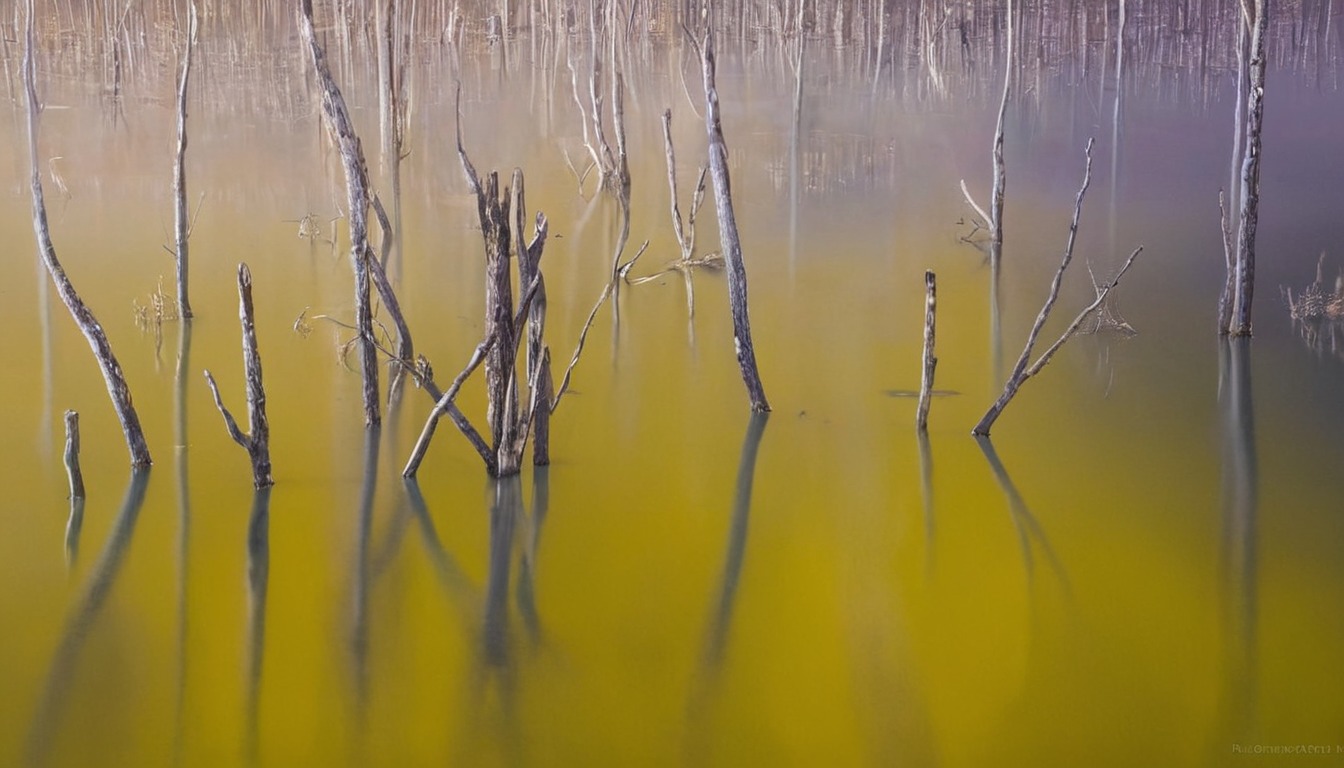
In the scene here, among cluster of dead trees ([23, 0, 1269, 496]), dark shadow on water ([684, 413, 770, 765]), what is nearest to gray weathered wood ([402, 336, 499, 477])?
cluster of dead trees ([23, 0, 1269, 496])

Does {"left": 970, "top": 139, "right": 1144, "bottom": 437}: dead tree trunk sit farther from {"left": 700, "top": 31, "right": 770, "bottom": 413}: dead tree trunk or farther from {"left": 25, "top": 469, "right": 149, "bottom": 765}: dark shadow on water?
{"left": 25, "top": 469, "right": 149, "bottom": 765}: dark shadow on water

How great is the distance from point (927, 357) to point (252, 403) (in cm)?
253

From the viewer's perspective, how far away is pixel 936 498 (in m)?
4.97

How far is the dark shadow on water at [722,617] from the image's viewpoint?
3434 millimetres

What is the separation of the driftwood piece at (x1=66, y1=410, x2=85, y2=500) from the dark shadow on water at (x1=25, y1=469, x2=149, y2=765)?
158 mm

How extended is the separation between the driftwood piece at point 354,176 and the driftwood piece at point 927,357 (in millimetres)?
2108

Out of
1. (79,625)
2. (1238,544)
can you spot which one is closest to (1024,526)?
(1238,544)

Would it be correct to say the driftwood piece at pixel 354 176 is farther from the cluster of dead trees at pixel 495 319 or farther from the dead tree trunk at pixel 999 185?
the dead tree trunk at pixel 999 185

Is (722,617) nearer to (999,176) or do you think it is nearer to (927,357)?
(927,357)

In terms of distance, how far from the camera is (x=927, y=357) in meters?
5.27

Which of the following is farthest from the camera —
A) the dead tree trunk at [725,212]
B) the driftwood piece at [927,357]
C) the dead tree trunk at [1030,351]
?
the dead tree trunk at [725,212]

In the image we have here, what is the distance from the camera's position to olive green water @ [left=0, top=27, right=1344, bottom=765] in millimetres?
3477

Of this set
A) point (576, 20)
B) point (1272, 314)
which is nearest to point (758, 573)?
point (1272, 314)

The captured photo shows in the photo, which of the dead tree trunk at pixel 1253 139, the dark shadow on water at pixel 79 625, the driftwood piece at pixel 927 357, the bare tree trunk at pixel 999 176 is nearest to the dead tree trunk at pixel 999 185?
the bare tree trunk at pixel 999 176
